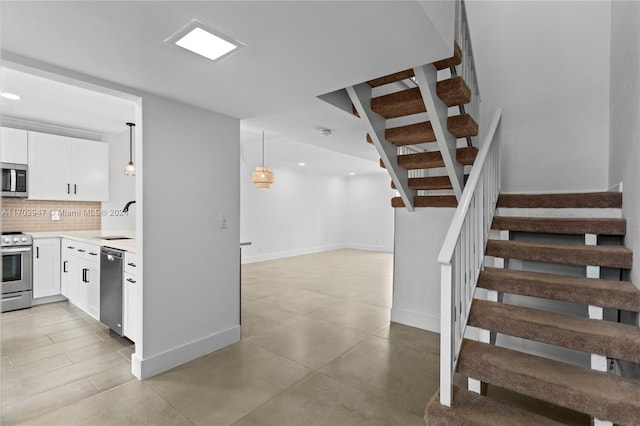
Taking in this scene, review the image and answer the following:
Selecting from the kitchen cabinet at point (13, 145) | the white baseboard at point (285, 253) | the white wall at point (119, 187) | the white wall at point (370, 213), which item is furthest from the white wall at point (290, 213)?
the kitchen cabinet at point (13, 145)

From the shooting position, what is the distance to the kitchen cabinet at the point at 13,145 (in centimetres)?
409

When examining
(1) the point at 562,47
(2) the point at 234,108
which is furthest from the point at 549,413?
(1) the point at 562,47

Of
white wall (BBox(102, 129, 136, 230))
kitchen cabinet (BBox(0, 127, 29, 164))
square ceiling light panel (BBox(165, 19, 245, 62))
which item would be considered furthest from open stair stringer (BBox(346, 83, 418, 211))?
kitchen cabinet (BBox(0, 127, 29, 164))

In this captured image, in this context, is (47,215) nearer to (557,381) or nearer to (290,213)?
(290,213)

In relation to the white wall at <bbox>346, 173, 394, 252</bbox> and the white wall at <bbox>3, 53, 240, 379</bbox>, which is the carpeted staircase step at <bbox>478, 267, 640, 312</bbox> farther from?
the white wall at <bbox>346, 173, 394, 252</bbox>

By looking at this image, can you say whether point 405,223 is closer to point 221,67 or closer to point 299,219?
point 221,67

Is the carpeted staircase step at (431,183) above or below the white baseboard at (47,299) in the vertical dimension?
above

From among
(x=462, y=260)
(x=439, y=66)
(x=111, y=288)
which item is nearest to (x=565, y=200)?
(x=462, y=260)

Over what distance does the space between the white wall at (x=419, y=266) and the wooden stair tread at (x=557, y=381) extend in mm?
1685

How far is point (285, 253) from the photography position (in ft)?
30.0

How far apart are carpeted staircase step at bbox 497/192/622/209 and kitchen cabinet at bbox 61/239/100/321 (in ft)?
14.3

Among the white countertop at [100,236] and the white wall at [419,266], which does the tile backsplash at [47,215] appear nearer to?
the white countertop at [100,236]

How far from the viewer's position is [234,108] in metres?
→ 2.88

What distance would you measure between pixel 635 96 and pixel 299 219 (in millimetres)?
→ 8073
